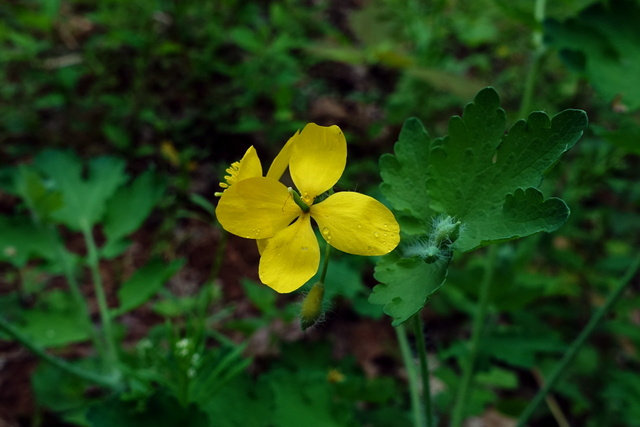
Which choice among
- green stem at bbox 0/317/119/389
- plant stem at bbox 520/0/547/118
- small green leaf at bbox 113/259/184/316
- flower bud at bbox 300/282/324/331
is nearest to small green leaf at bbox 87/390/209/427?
green stem at bbox 0/317/119/389

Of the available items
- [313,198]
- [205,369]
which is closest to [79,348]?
[205,369]

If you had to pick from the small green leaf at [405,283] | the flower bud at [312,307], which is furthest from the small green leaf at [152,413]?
the small green leaf at [405,283]

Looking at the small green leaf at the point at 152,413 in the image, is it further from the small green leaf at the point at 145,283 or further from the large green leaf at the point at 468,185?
the large green leaf at the point at 468,185

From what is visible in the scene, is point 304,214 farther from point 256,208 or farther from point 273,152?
point 273,152

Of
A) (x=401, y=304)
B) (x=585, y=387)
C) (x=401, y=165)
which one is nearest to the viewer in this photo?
(x=401, y=304)

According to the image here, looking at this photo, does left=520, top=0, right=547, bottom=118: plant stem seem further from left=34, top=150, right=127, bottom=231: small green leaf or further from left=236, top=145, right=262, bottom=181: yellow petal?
left=34, top=150, right=127, bottom=231: small green leaf

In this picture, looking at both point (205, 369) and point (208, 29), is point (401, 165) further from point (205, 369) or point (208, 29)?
point (208, 29)
